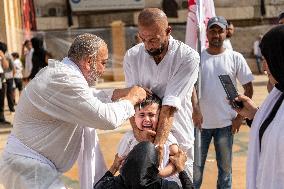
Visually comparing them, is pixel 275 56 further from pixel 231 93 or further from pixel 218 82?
pixel 218 82

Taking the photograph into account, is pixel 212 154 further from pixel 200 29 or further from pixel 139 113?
pixel 139 113

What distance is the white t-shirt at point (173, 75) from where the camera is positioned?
3.42m

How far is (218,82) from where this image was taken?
16.3ft

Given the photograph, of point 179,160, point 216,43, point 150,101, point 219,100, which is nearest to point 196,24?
point 216,43

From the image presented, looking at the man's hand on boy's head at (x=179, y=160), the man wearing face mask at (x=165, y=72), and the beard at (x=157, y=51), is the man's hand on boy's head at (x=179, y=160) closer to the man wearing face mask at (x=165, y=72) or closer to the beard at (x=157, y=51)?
the man wearing face mask at (x=165, y=72)

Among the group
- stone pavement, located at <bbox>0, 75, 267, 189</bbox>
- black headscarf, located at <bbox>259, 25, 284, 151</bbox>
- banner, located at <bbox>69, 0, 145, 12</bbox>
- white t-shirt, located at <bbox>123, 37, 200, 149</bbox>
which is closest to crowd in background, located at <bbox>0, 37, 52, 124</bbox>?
stone pavement, located at <bbox>0, 75, 267, 189</bbox>

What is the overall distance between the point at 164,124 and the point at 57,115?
690 mm

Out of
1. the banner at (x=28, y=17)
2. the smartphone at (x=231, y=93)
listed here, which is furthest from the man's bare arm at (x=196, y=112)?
the banner at (x=28, y=17)

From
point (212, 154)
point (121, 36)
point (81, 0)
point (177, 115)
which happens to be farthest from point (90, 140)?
point (81, 0)

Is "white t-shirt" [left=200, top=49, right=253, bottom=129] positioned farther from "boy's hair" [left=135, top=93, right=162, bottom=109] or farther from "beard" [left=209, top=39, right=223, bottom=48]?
"boy's hair" [left=135, top=93, right=162, bottom=109]

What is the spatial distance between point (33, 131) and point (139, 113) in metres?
0.66

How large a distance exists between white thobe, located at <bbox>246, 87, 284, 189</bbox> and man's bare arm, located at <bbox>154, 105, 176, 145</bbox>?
0.64 metres

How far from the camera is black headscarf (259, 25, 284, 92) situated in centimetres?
256

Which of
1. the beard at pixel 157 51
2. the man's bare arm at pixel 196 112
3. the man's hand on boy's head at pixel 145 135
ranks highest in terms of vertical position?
the beard at pixel 157 51
